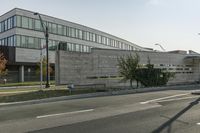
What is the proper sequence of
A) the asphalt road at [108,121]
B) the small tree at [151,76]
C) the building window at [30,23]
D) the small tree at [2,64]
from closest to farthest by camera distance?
the asphalt road at [108,121] < the small tree at [151,76] < the small tree at [2,64] < the building window at [30,23]

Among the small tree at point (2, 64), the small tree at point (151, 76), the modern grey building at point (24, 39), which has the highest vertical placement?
the modern grey building at point (24, 39)

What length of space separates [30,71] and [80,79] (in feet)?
111

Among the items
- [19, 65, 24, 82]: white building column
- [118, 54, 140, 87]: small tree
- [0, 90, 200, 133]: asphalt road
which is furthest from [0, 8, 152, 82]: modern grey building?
[0, 90, 200, 133]: asphalt road

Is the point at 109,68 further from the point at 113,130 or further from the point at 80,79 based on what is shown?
the point at 113,130

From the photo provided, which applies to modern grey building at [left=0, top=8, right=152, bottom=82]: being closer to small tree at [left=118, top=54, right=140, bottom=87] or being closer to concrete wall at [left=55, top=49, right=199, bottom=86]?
concrete wall at [left=55, top=49, right=199, bottom=86]

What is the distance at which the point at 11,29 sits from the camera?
201 ft

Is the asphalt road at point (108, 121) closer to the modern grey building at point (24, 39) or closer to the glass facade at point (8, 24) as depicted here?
the modern grey building at point (24, 39)

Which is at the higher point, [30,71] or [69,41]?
[69,41]

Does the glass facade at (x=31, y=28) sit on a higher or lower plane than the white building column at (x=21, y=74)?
higher

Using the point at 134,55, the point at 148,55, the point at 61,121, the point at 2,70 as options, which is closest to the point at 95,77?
the point at 134,55

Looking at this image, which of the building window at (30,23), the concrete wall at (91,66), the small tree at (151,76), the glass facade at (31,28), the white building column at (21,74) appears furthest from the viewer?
the building window at (30,23)

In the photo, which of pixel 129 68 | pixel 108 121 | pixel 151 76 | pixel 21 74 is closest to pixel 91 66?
pixel 129 68

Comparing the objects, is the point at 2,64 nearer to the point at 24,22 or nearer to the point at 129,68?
the point at 24,22

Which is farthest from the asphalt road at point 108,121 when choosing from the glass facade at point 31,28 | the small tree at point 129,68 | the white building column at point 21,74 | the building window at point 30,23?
the building window at point 30,23
